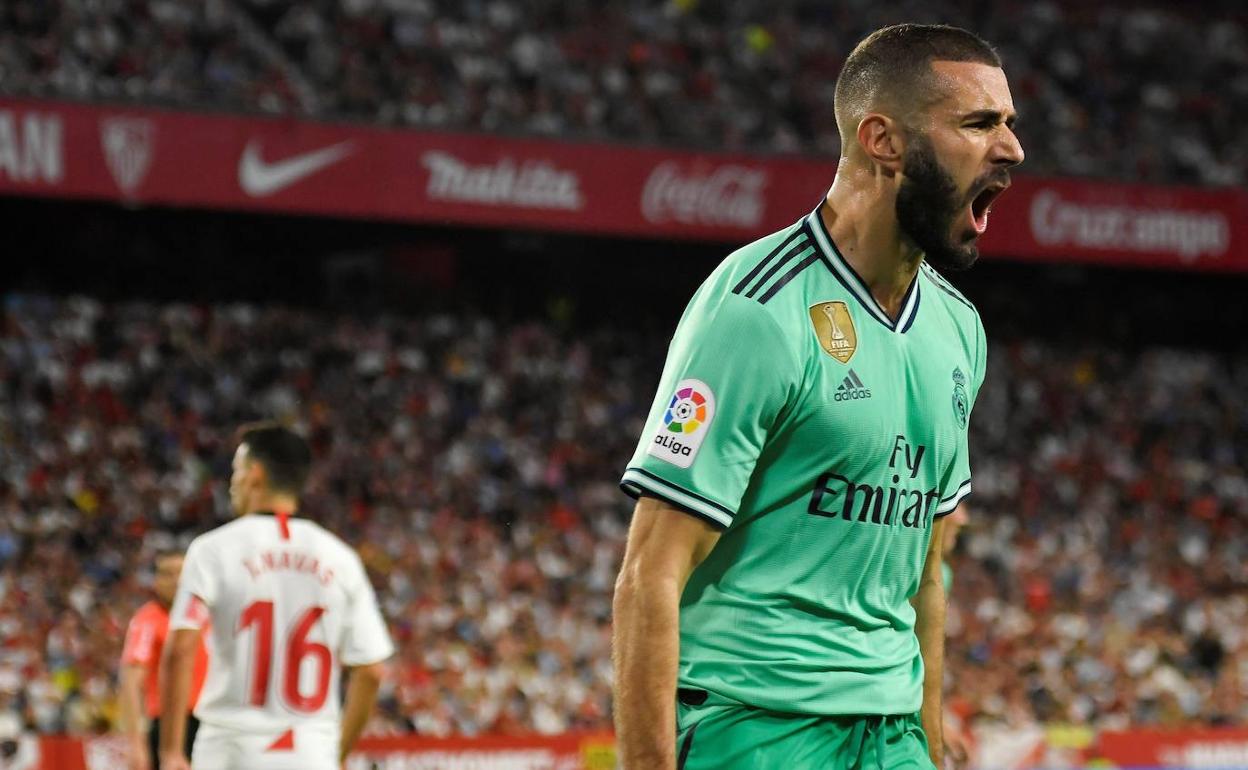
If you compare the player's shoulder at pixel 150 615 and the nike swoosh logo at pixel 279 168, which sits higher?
the nike swoosh logo at pixel 279 168

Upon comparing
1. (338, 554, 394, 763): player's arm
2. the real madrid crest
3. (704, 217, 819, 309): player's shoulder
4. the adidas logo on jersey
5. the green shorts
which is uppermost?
(704, 217, 819, 309): player's shoulder

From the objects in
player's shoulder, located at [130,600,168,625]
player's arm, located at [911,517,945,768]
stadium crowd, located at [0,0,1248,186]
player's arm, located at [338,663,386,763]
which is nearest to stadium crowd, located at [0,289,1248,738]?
stadium crowd, located at [0,0,1248,186]

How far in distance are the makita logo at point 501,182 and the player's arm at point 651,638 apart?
16.2m

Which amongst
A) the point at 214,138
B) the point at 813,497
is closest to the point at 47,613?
the point at 214,138

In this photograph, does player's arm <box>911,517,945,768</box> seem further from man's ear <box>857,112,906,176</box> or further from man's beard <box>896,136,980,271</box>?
man's ear <box>857,112,906,176</box>

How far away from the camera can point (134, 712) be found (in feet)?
23.5

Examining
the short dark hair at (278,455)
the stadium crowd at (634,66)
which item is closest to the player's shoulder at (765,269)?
the short dark hair at (278,455)

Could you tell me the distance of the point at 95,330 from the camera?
1817 cm

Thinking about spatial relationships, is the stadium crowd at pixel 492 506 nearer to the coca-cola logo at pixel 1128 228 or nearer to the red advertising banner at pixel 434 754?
the red advertising banner at pixel 434 754

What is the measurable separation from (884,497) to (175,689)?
345 centimetres

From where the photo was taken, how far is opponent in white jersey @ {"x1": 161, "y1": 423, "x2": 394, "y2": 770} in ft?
18.4

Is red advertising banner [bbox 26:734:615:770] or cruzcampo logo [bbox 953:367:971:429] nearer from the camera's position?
cruzcampo logo [bbox 953:367:971:429]

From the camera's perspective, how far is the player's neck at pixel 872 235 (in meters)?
2.82

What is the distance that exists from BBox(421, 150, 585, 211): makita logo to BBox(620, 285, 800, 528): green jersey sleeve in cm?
1608
